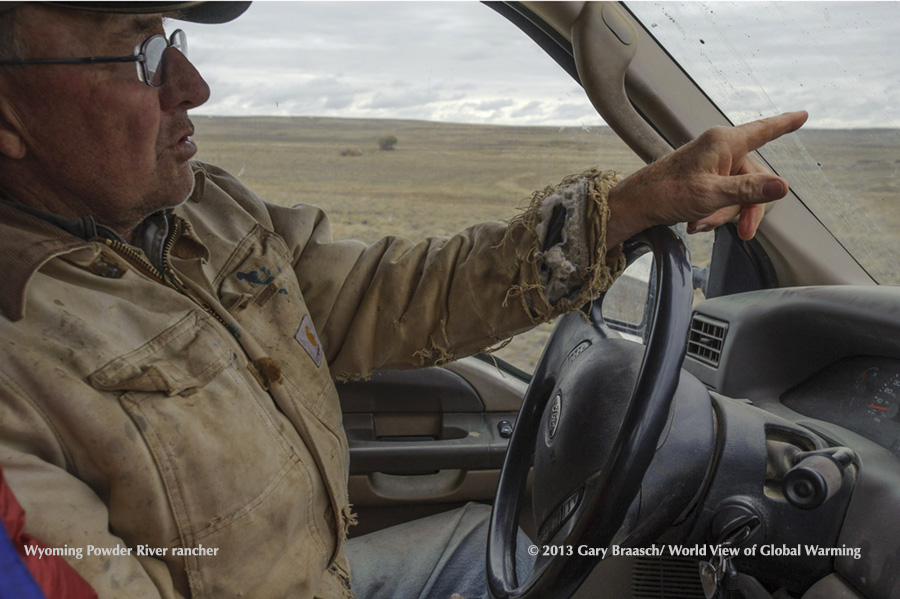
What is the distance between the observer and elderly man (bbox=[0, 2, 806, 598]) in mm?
988

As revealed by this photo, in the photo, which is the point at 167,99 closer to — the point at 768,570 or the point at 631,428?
the point at 631,428

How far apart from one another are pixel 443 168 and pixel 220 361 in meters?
2.13

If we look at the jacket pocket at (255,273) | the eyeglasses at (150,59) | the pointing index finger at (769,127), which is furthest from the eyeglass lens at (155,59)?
the pointing index finger at (769,127)

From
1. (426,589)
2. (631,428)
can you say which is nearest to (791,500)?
(631,428)

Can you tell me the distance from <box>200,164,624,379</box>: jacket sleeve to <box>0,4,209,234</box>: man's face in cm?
32

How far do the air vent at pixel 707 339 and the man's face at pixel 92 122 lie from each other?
1.06 m

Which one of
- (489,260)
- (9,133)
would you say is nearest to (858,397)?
(489,260)

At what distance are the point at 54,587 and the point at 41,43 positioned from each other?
0.76m

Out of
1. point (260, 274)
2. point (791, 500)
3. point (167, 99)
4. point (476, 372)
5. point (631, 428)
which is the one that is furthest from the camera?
point (476, 372)

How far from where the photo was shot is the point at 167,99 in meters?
1.21

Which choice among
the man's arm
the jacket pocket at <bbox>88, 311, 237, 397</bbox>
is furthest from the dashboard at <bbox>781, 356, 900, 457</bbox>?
the jacket pocket at <bbox>88, 311, 237, 397</bbox>

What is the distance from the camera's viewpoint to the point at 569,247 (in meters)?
1.24

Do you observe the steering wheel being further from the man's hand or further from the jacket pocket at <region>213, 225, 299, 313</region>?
the jacket pocket at <region>213, 225, 299, 313</region>

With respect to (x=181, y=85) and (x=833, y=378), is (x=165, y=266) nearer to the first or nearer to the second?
(x=181, y=85)
